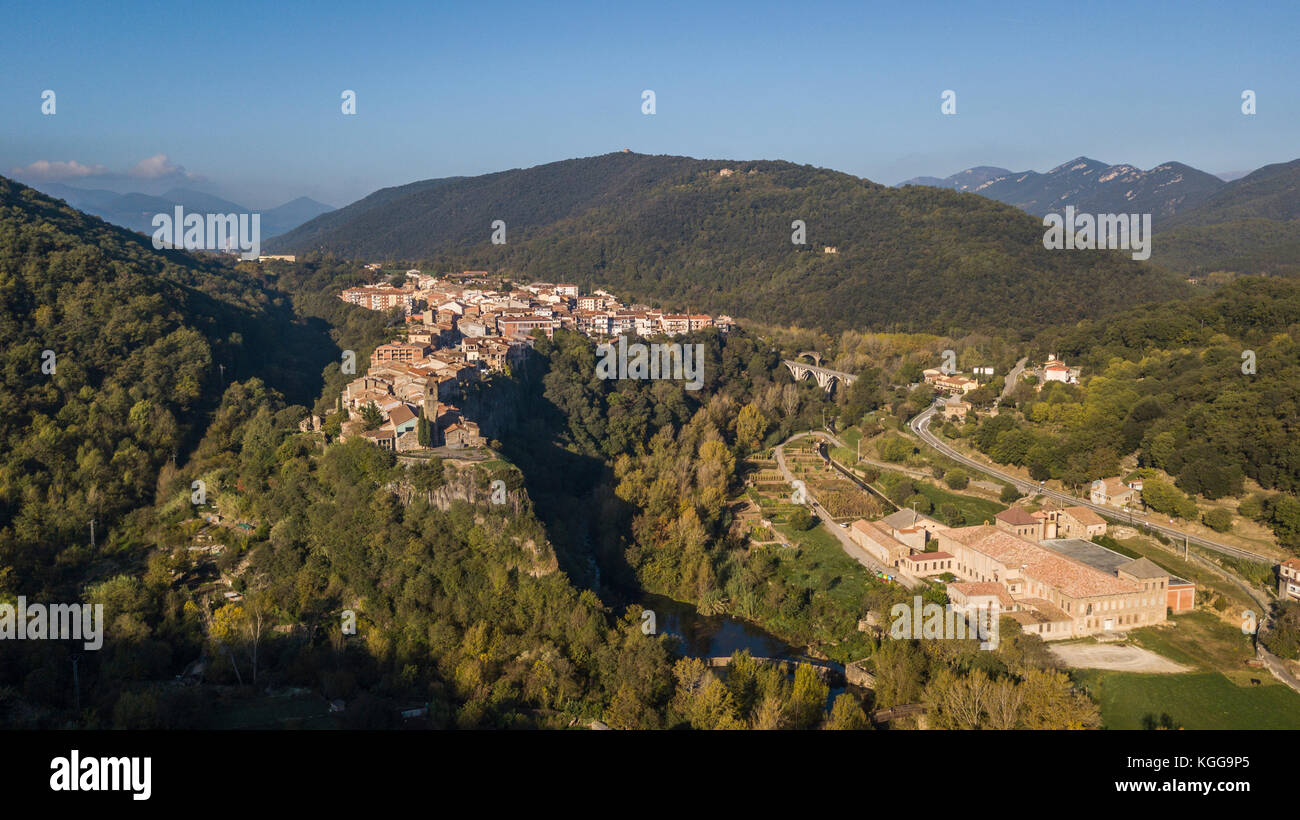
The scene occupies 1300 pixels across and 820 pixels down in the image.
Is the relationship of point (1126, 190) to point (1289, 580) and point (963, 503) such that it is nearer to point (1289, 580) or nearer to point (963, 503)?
point (963, 503)

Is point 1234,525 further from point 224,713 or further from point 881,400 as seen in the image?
point 224,713

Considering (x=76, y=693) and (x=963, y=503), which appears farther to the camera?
(x=963, y=503)

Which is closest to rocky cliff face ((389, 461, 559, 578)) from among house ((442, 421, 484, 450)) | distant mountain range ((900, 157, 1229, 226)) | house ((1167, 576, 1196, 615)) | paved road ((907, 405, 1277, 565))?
house ((442, 421, 484, 450))

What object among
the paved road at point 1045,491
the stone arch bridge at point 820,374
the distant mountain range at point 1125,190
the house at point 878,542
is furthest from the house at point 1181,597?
the distant mountain range at point 1125,190

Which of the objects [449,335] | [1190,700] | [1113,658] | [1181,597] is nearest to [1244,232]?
[1181,597]

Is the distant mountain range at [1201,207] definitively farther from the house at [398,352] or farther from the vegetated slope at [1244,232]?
the house at [398,352]

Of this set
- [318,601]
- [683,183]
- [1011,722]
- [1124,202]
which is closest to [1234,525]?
[1011,722]
